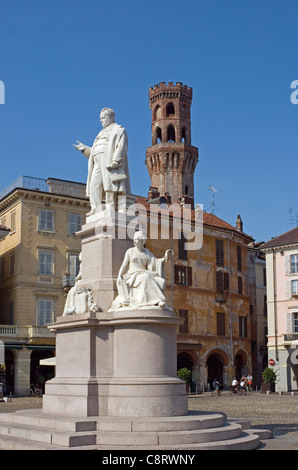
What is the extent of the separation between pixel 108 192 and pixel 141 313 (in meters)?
3.26

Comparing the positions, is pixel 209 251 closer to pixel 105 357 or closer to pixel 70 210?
pixel 70 210

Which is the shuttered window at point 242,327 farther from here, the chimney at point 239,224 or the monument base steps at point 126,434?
the monument base steps at point 126,434

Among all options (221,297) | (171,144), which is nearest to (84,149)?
(221,297)

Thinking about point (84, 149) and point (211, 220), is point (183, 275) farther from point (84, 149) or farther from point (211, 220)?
point (84, 149)

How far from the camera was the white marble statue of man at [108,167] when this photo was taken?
1422cm

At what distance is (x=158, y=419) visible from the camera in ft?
37.0

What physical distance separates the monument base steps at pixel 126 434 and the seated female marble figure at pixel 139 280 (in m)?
2.19

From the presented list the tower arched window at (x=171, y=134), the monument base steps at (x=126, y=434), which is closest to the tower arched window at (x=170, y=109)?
the tower arched window at (x=171, y=134)

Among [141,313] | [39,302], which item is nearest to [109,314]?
[141,313]

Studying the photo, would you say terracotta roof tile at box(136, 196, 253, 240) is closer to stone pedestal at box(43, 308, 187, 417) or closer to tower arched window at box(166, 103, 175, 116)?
tower arched window at box(166, 103, 175, 116)

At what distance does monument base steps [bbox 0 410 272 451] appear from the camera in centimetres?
1035

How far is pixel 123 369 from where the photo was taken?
485 inches
